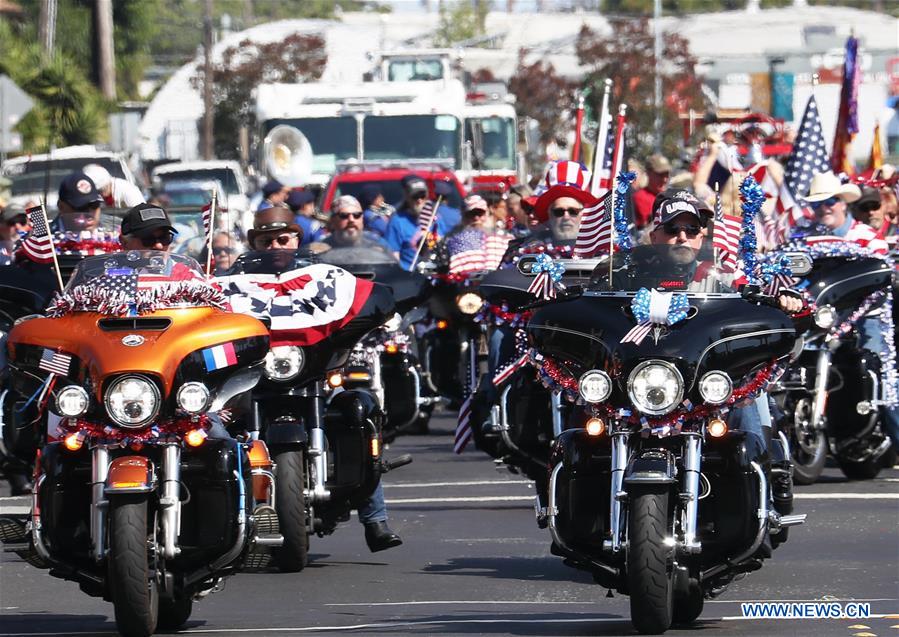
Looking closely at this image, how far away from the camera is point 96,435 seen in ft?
28.9

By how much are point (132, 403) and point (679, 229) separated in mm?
2516

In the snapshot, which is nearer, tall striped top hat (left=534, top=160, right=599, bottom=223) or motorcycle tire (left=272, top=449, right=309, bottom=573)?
motorcycle tire (left=272, top=449, right=309, bottom=573)

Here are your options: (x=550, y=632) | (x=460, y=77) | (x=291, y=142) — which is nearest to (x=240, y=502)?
(x=550, y=632)

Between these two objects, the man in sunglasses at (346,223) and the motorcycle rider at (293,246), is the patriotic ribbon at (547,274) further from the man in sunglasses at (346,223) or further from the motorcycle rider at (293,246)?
the man in sunglasses at (346,223)

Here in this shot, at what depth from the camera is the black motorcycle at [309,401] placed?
10.9 m

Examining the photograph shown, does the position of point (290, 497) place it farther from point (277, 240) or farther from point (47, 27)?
point (47, 27)

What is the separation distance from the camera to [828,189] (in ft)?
51.3

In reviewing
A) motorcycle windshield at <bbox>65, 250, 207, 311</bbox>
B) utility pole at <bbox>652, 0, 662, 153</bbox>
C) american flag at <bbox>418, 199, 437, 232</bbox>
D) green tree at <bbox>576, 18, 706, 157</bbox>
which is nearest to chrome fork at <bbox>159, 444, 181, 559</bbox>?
motorcycle windshield at <bbox>65, 250, 207, 311</bbox>

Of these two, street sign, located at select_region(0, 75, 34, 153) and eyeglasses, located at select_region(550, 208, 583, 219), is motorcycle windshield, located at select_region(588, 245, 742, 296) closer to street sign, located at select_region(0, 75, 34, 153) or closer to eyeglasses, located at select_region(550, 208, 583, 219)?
eyeglasses, located at select_region(550, 208, 583, 219)

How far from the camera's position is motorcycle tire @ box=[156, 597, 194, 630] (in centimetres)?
909

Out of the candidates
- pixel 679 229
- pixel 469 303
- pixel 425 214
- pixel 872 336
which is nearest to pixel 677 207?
pixel 679 229

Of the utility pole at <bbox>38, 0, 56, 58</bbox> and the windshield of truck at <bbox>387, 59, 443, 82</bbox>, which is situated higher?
the utility pole at <bbox>38, 0, 56, 58</bbox>

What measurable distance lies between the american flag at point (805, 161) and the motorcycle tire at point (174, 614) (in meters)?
9.45

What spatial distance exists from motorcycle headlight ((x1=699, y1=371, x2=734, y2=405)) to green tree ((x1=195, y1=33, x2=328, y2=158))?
52.9 meters
